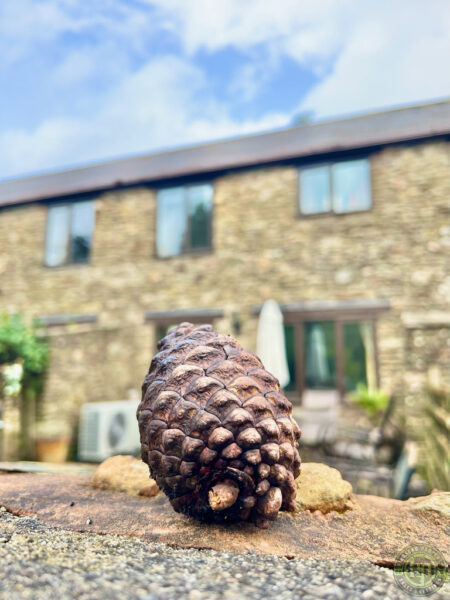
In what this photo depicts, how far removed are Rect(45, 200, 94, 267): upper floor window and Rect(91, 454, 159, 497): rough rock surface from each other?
961 cm

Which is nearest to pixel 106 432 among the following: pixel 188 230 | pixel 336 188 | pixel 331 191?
pixel 188 230

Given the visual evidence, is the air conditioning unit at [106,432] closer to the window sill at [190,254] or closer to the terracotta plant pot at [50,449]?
the terracotta plant pot at [50,449]

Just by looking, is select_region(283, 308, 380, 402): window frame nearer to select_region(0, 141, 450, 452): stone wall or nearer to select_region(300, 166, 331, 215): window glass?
select_region(0, 141, 450, 452): stone wall

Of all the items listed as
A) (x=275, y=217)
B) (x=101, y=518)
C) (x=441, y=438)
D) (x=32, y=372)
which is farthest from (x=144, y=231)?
(x=101, y=518)

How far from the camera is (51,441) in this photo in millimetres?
8617

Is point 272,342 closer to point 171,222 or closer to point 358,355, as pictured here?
point 358,355

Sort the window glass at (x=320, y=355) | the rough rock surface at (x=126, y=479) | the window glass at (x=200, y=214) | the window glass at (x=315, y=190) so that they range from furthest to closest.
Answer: the window glass at (x=200, y=214) < the window glass at (x=315, y=190) < the window glass at (x=320, y=355) < the rough rock surface at (x=126, y=479)

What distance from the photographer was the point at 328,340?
9.35 metres

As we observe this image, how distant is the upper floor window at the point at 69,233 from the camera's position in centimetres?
1160

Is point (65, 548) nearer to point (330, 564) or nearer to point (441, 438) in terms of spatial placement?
point (330, 564)

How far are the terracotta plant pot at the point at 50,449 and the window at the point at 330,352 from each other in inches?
183

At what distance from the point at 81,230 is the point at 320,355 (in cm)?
681

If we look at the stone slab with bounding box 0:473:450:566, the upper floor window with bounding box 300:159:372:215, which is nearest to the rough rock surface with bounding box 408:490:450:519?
the stone slab with bounding box 0:473:450:566

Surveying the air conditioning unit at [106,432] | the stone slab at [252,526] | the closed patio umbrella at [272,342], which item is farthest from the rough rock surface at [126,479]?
the air conditioning unit at [106,432]
